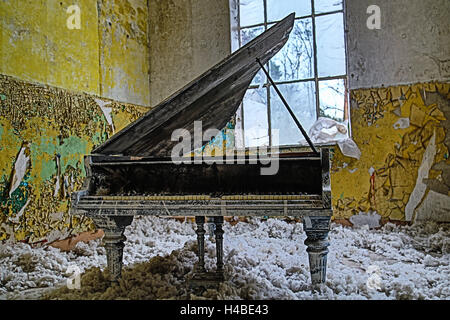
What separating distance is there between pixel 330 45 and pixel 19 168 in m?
3.77

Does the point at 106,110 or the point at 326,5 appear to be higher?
the point at 326,5

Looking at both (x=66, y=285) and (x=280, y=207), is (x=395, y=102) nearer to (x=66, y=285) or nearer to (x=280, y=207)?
Result: (x=280, y=207)

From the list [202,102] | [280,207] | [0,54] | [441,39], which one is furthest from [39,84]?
[441,39]

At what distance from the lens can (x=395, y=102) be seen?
3.91m

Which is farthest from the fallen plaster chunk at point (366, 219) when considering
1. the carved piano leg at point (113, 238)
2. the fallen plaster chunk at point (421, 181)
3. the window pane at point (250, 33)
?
the carved piano leg at point (113, 238)

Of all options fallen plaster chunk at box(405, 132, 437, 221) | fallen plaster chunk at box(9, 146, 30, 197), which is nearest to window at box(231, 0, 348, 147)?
fallen plaster chunk at box(405, 132, 437, 221)

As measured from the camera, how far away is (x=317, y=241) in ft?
6.18

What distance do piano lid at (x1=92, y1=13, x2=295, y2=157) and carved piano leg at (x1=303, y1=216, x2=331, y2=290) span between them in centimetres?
100

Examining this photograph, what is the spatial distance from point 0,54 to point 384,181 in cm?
405

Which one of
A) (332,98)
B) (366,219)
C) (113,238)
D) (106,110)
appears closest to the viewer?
(113,238)

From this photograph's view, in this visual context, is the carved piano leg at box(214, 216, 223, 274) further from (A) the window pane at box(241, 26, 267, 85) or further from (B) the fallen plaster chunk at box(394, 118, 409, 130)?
(A) the window pane at box(241, 26, 267, 85)

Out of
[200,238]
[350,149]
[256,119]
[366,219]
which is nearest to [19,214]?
[200,238]

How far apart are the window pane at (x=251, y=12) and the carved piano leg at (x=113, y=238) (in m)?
3.63

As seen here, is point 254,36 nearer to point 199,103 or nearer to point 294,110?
point 294,110
